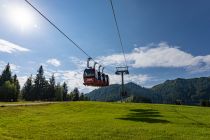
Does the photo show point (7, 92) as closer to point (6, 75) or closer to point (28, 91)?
point (6, 75)

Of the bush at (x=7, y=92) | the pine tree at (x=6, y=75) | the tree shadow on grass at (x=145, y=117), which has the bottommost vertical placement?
the tree shadow on grass at (x=145, y=117)

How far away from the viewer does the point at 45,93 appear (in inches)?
6644

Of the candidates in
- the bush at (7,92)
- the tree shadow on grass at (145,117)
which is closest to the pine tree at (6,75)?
the bush at (7,92)

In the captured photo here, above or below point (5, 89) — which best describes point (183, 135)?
below

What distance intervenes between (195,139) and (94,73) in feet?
93.1

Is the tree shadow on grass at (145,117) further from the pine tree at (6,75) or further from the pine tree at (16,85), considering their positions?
the pine tree at (6,75)

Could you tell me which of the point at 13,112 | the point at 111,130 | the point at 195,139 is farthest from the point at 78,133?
the point at 13,112

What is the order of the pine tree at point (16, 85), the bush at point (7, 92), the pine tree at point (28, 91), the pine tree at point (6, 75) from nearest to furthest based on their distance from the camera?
1. the bush at point (7, 92)
2. the pine tree at point (16, 85)
3. the pine tree at point (6, 75)
4. the pine tree at point (28, 91)

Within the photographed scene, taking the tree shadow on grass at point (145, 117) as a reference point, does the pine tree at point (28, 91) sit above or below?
above

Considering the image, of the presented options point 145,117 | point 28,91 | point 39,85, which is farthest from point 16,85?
point 145,117

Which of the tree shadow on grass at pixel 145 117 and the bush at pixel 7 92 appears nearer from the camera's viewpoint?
the tree shadow on grass at pixel 145 117

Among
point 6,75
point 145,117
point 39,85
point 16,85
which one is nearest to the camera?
point 145,117

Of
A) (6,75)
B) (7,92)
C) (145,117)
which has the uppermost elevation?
(6,75)

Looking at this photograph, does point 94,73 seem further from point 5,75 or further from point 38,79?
point 38,79
